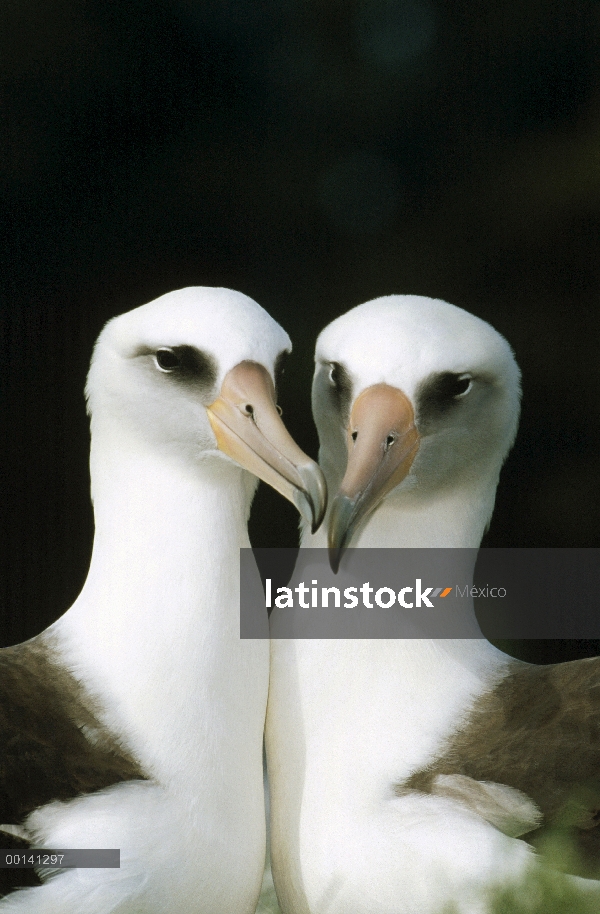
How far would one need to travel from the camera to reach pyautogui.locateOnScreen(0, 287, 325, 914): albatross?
191 cm

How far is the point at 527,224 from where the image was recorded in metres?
2.72

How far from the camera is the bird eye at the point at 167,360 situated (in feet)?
6.79

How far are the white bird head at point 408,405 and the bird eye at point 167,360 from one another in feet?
1.04

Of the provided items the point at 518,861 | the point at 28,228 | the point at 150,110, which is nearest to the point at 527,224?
the point at 150,110

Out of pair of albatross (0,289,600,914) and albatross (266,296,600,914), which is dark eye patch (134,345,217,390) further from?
albatross (266,296,600,914)

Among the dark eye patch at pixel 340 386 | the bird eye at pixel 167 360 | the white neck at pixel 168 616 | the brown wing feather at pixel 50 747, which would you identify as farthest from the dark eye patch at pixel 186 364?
the brown wing feather at pixel 50 747

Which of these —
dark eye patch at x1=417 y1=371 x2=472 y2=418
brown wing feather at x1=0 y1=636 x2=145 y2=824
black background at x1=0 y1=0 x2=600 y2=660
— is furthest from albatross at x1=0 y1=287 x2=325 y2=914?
black background at x1=0 y1=0 x2=600 y2=660

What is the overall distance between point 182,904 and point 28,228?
1.60 metres

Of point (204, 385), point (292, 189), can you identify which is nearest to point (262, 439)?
point (204, 385)

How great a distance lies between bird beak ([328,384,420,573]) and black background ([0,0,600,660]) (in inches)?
26.3

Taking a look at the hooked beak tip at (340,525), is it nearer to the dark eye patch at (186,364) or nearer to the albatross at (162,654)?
the albatross at (162,654)

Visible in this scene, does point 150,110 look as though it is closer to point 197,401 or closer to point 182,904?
point 197,401

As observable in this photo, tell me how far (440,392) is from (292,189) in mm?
912

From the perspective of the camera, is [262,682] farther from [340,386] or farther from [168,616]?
[340,386]
